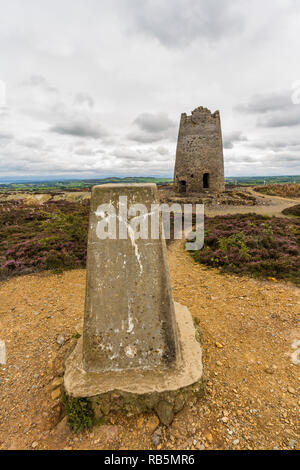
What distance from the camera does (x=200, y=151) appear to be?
2170 centimetres

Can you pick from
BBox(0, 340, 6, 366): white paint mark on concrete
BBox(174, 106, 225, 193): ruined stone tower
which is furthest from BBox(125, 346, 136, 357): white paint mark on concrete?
BBox(174, 106, 225, 193): ruined stone tower

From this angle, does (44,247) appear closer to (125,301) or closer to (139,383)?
(125,301)

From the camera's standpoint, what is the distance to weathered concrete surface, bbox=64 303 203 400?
8.95 ft

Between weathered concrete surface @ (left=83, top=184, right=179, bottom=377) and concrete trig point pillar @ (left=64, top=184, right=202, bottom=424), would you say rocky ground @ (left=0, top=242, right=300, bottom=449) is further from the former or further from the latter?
weathered concrete surface @ (left=83, top=184, right=179, bottom=377)

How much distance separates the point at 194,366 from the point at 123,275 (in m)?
1.62

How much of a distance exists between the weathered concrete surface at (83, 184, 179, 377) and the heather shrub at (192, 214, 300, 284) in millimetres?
4817

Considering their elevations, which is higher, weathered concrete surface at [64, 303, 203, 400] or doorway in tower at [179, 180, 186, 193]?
doorway in tower at [179, 180, 186, 193]

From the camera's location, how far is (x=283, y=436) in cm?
256

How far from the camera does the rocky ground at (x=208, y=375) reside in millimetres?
2586

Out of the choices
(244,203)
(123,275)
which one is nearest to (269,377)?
(123,275)
